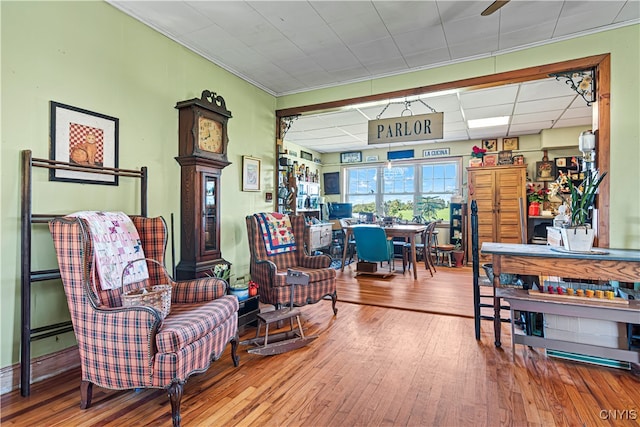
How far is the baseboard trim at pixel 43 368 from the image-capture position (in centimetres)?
195

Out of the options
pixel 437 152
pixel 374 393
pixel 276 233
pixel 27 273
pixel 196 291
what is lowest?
pixel 374 393

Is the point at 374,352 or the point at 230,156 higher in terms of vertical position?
the point at 230,156

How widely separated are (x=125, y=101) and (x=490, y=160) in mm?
6333

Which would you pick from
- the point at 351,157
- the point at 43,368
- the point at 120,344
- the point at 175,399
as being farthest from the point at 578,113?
the point at 43,368

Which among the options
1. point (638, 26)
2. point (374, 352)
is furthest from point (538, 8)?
point (374, 352)

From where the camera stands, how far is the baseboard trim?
1.95 metres

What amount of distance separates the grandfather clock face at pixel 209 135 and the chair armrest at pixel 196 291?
133 centimetres

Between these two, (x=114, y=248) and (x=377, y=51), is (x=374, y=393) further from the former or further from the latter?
(x=377, y=51)

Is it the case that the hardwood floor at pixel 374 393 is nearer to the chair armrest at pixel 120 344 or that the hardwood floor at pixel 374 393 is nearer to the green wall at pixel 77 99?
the chair armrest at pixel 120 344

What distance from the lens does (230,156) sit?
12.3 feet

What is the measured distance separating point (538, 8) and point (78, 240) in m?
3.70

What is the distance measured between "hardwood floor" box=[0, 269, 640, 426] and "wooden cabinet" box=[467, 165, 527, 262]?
4064 mm

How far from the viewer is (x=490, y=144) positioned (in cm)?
662

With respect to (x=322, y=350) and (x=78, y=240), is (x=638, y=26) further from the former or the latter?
(x=78, y=240)
